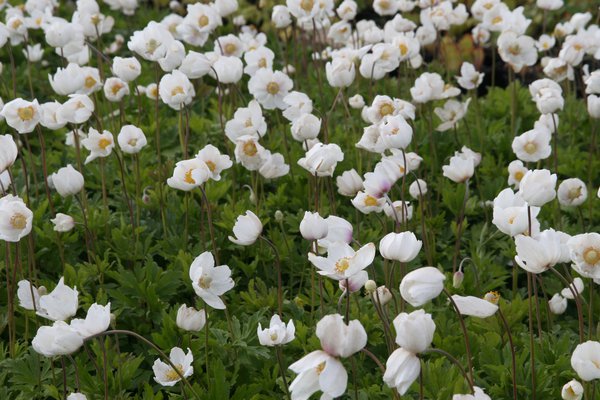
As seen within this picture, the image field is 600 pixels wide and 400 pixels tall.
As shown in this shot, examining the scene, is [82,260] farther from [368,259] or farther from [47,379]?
[368,259]

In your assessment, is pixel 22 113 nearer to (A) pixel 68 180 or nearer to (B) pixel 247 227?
(A) pixel 68 180

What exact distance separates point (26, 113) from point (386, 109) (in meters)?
1.27

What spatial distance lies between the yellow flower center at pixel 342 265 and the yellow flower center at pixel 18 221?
3.12 feet

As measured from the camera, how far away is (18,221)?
2.67 metres

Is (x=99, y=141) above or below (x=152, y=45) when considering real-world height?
below

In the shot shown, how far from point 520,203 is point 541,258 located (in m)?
0.48

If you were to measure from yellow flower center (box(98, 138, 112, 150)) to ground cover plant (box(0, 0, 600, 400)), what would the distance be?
15 millimetres

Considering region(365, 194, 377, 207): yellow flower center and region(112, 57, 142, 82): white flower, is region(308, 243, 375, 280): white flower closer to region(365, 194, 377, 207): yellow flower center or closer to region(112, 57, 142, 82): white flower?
region(365, 194, 377, 207): yellow flower center

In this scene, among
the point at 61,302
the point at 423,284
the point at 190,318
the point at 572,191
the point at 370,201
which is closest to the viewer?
the point at 423,284

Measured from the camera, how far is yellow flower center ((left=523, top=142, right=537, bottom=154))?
10.6 feet

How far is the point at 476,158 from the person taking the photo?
154 inches

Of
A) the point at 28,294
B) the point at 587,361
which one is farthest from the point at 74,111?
the point at 587,361

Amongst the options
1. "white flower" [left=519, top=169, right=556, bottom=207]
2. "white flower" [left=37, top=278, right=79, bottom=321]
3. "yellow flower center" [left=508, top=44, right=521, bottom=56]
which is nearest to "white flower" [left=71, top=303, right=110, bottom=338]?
"white flower" [left=37, top=278, right=79, bottom=321]

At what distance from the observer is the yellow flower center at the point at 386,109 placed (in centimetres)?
329
